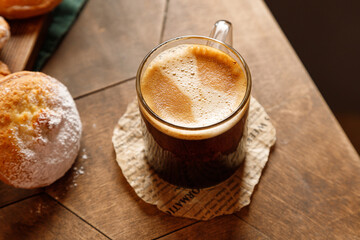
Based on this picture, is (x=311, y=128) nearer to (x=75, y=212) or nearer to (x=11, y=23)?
(x=75, y=212)

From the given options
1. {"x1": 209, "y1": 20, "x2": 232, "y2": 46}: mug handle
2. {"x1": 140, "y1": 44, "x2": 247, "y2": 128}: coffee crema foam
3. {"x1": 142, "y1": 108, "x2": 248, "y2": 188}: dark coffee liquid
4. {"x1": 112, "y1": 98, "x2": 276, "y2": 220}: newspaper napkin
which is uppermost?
{"x1": 209, "y1": 20, "x2": 232, "y2": 46}: mug handle

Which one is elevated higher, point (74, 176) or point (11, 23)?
point (11, 23)

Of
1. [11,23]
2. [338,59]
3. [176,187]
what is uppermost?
[11,23]

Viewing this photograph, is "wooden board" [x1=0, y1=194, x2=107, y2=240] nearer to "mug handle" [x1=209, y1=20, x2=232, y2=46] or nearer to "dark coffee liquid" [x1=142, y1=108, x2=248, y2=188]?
"dark coffee liquid" [x1=142, y1=108, x2=248, y2=188]

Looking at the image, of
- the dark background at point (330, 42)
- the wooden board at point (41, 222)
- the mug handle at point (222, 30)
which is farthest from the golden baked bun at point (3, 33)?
the dark background at point (330, 42)

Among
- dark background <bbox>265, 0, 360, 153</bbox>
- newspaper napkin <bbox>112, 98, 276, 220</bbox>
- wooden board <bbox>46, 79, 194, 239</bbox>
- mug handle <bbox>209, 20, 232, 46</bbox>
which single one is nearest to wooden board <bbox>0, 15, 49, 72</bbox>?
wooden board <bbox>46, 79, 194, 239</bbox>

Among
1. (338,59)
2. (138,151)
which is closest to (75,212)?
(138,151)
